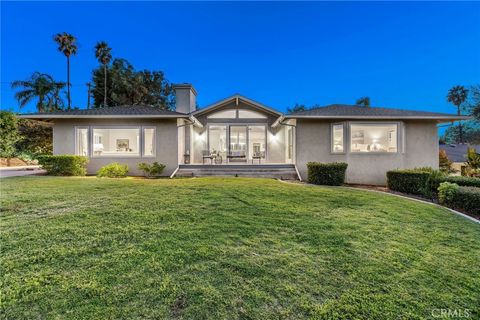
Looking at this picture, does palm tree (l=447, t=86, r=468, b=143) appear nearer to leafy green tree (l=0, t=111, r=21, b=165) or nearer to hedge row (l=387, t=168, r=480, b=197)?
hedge row (l=387, t=168, r=480, b=197)

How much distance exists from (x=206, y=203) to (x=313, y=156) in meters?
7.34

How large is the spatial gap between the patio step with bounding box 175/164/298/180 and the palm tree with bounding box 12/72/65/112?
2164 cm

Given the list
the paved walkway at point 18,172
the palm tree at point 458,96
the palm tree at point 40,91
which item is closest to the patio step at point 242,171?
the paved walkway at point 18,172

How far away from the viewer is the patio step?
11211 mm

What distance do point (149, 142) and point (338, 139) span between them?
378 inches

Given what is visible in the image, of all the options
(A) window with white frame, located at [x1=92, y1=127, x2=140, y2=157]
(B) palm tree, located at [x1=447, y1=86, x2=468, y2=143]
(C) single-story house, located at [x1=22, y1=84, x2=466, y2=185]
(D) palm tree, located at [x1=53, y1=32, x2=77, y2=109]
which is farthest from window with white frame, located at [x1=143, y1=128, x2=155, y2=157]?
(B) palm tree, located at [x1=447, y1=86, x2=468, y2=143]

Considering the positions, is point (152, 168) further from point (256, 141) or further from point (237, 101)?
point (256, 141)

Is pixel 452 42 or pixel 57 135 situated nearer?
pixel 57 135

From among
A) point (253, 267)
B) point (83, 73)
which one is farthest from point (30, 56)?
point (253, 267)

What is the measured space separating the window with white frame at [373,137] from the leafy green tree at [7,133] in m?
22.0

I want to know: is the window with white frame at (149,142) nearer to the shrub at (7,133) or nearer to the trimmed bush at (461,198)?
the trimmed bush at (461,198)

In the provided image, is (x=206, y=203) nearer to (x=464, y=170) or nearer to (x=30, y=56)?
(x=464, y=170)

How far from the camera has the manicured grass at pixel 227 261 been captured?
2.29m

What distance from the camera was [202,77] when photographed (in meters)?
86.4
